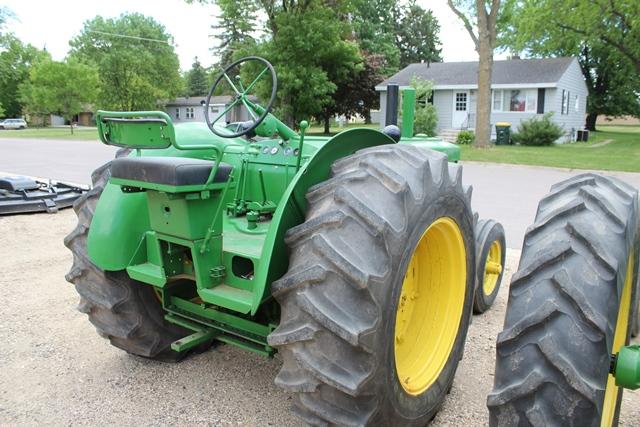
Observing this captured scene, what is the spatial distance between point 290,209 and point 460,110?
3003 centimetres

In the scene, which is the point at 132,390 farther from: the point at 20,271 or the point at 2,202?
the point at 2,202

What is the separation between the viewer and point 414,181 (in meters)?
2.45

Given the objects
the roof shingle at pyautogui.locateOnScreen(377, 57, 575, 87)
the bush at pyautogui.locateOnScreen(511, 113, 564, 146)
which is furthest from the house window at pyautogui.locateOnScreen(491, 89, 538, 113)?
the bush at pyautogui.locateOnScreen(511, 113, 564, 146)

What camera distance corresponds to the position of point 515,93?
29344mm

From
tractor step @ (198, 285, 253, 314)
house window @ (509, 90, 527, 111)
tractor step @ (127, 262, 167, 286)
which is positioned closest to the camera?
tractor step @ (198, 285, 253, 314)

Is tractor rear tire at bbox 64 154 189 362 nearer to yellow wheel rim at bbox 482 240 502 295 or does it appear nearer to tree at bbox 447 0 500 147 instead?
yellow wheel rim at bbox 482 240 502 295

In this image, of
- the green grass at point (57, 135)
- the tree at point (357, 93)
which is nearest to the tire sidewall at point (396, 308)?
the tree at point (357, 93)

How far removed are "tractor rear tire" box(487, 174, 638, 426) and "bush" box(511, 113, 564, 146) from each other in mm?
24744

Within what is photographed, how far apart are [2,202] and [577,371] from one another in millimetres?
8979

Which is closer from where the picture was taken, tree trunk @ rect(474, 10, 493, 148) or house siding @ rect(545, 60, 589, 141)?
tree trunk @ rect(474, 10, 493, 148)

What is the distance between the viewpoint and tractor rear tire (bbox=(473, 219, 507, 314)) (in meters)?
4.50

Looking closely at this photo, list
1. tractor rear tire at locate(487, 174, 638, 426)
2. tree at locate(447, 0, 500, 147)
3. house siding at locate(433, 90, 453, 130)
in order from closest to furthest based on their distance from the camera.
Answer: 1. tractor rear tire at locate(487, 174, 638, 426)
2. tree at locate(447, 0, 500, 147)
3. house siding at locate(433, 90, 453, 130)

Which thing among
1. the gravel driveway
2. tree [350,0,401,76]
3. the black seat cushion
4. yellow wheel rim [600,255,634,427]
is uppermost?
tree [350,0,401,76]

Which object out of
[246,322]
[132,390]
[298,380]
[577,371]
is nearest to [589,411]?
[577,371]
